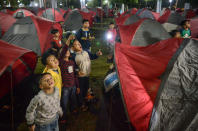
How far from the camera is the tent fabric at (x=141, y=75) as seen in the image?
251cm

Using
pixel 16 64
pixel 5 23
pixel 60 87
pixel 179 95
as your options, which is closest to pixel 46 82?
pixel 60 87

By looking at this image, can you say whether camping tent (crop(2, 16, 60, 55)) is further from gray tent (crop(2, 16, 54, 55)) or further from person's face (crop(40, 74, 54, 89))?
person's face (crop(40, 74, 54, 89))

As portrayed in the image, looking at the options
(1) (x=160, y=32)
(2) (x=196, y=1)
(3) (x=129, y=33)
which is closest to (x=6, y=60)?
(3) (x=129, y=33)

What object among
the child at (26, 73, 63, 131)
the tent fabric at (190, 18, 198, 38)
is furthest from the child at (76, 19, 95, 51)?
the tent fabric at (190, 18, 198, 38)

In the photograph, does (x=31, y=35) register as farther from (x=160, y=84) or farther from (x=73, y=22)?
(x=73, y=22)

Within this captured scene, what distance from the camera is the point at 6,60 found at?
2.34 m

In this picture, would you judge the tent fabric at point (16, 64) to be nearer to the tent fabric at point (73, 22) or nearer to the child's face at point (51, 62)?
the child's face at point (51, 62)

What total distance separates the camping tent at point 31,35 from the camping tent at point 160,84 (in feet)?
14.4

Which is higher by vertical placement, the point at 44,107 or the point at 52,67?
the point at 52,67

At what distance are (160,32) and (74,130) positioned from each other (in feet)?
14.8

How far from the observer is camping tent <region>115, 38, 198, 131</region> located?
1.99 meters

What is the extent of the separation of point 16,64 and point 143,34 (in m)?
4.06

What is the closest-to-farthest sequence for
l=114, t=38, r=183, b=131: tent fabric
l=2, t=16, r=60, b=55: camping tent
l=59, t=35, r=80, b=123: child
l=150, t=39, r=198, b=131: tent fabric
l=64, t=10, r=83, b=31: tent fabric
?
1. l=150, t=39, r=198, b=131: tent fabric
2. l=114, t=38, r=183, b=131: tent fabric
3. l=59, t=35, r=80, b=123: child
4. l=2, t=16, r=60, b=55: camping tent
5. l=64, t=10, r=83, b=31: tent fabric

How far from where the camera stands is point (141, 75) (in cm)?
281
